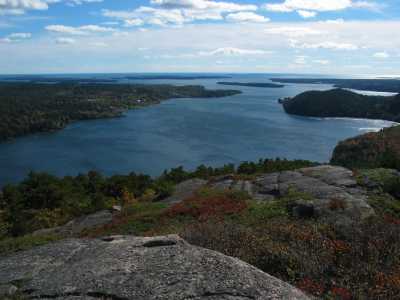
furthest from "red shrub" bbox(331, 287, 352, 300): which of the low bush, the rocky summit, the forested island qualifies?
the forested island

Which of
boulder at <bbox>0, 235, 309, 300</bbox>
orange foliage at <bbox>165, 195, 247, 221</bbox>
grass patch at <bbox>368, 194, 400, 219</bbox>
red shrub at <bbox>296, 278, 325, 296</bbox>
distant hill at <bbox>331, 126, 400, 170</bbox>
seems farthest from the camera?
distant hill at <bbox>331, 126, 400, 170</bbox>

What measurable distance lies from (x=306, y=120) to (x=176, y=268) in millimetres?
114498

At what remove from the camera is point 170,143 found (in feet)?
249

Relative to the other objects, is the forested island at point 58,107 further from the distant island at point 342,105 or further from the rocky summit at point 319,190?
the rocky summit at point 319,190

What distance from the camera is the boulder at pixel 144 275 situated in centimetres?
565

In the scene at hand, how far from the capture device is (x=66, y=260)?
7.46 m

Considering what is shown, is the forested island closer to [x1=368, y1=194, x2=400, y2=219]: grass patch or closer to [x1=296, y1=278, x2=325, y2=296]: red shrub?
[x1=368, y1=194, x2=400, y2=219]: grass patch

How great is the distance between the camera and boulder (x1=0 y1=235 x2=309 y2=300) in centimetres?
565

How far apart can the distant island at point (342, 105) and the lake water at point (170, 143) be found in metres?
9.56

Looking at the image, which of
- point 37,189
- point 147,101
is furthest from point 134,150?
point 147,101

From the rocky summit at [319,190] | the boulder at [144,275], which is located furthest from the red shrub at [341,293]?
the rocky summit at [319,190]

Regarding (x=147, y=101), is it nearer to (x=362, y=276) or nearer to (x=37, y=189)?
(x=37, y=189)

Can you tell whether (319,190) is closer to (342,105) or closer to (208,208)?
(208,208)

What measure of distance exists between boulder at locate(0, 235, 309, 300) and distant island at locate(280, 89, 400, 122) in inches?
4878
